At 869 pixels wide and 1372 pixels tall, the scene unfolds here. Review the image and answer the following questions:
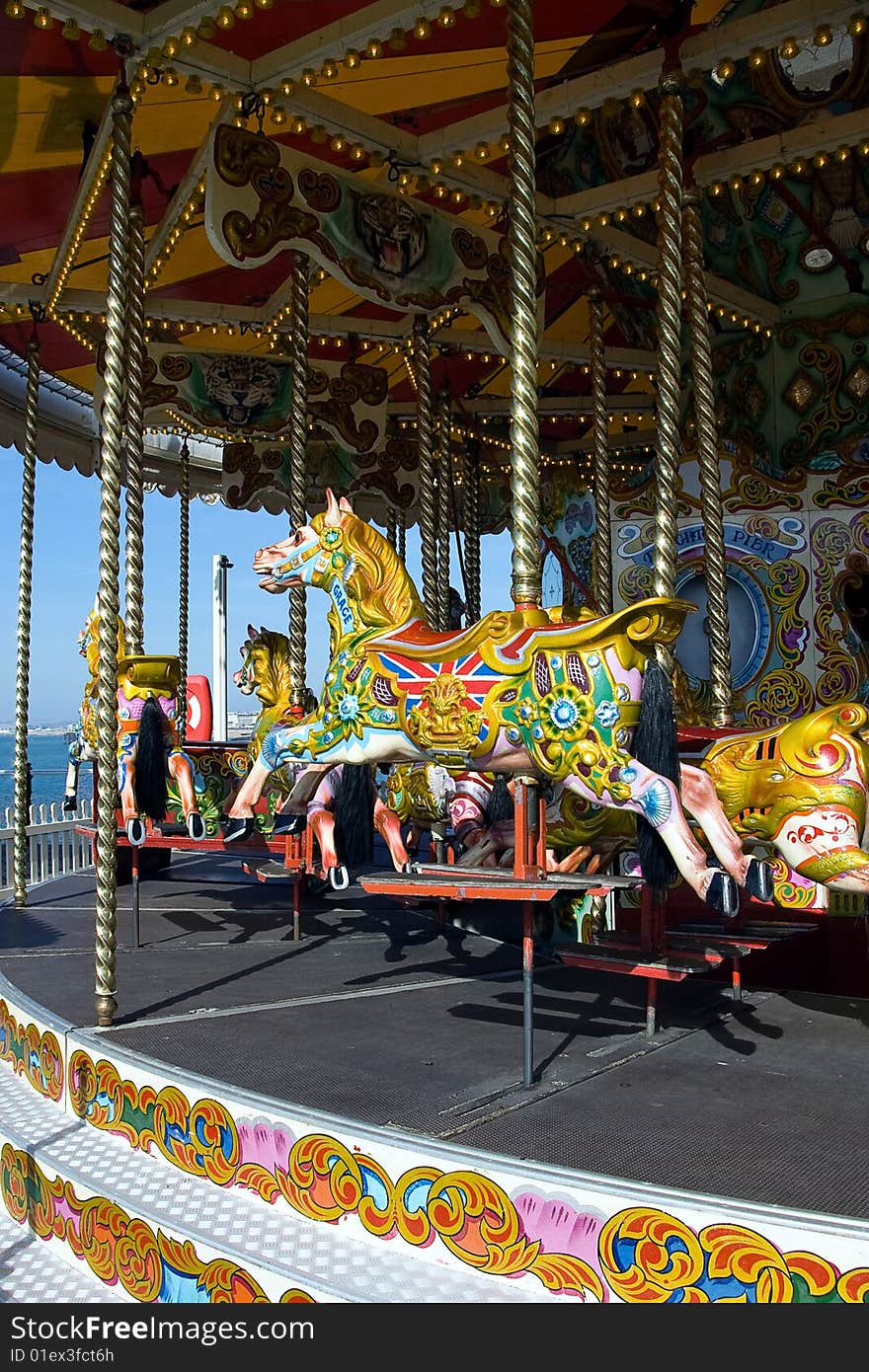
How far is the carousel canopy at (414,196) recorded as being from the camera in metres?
5.71

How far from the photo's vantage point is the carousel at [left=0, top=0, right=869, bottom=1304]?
3.28m

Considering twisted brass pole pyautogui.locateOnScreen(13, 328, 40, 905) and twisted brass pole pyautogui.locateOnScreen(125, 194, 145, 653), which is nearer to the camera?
twisted brass pole pyautogui.locateOnScreen(125, 194, 145, 653)

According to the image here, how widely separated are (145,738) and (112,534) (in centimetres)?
155

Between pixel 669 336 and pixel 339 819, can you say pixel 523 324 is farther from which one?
pixel 339 819

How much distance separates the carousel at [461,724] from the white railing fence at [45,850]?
0.48 metres

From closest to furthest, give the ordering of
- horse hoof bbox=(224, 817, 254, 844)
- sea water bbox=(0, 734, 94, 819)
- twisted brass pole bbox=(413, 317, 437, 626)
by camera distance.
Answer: horse hoof bbox=(224, 817, 254, 844)
twisted brass pole bbox=(413, 317, 437, 626)
sea water bbox=(0, 734, 94, 819)

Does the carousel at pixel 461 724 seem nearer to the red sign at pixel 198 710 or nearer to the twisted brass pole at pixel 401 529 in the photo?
the red sign at pixel 198 710

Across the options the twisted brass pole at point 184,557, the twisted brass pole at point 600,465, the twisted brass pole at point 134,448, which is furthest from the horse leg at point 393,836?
the twisted brass pole at point 184,557

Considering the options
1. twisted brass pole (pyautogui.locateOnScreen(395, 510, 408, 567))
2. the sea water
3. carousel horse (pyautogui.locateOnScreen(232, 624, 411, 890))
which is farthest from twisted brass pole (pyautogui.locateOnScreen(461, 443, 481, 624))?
the sea water

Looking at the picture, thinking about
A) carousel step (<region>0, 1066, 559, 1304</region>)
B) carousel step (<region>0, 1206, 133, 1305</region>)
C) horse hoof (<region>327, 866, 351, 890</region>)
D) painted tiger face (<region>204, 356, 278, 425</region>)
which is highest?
painted tiger face (<region>204, 356, 278, 425</region>)

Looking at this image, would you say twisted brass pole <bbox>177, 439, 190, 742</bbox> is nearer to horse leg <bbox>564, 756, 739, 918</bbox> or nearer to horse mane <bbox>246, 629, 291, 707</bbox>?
horse mane <bbox>246, 629, 291, 707</bbox>

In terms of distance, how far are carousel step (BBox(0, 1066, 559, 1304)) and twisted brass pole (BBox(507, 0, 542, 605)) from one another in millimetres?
2281

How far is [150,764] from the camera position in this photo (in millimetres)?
6312

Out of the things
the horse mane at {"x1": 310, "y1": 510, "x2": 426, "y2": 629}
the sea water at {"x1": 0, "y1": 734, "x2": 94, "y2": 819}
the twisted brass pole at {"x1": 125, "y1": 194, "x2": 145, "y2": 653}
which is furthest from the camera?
the sea water at {"x1": 0, "y1": 734, "x2": 94, "y2": 819}
